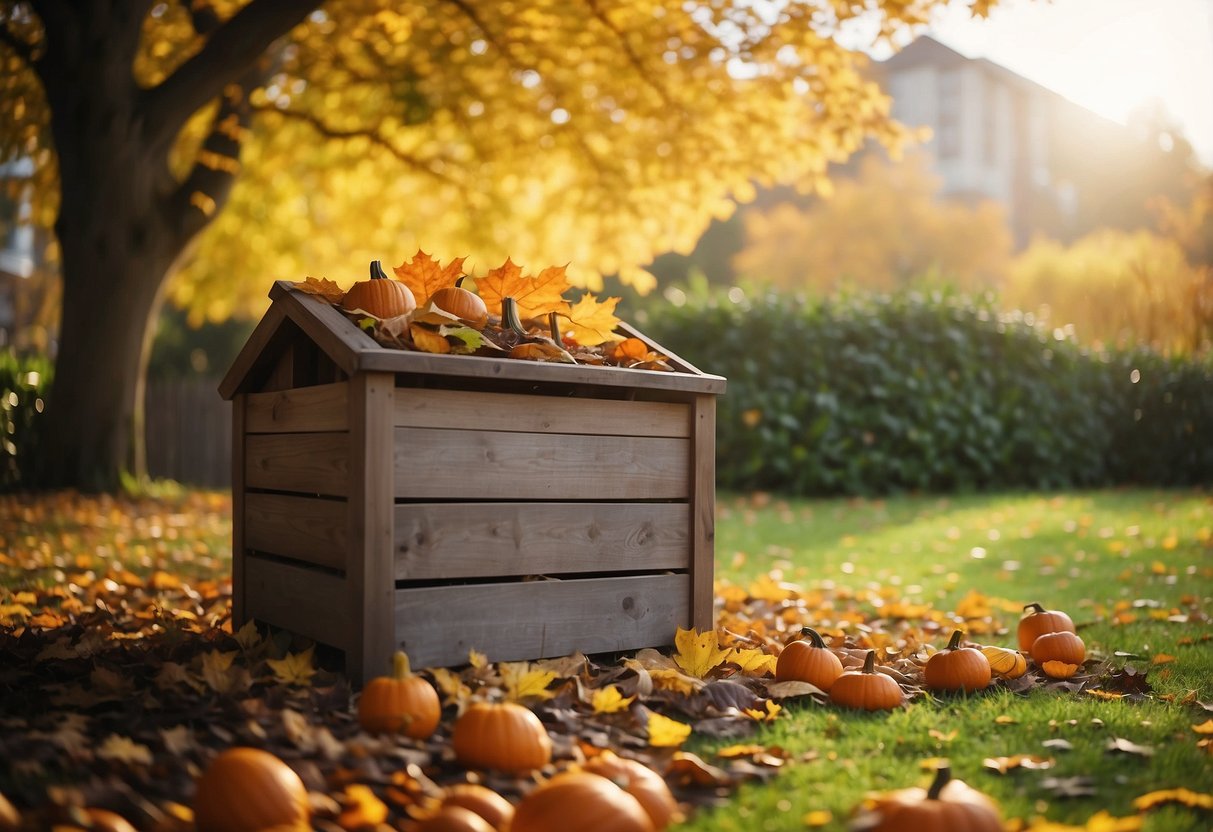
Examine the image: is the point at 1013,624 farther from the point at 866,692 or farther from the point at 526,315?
the point at 526,315

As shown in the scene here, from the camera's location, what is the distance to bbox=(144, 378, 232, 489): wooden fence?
41.4ft

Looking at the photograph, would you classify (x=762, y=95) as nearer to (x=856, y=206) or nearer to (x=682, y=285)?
(x=682, y=285)

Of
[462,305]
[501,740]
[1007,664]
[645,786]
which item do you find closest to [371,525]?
[501,740]

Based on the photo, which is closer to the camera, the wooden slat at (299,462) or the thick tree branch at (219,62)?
the wooden slat at (299,462)

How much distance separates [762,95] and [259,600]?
257 inches

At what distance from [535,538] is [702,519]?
661 mm

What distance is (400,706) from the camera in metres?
2.42

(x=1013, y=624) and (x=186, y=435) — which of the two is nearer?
(x=1013, y=624)

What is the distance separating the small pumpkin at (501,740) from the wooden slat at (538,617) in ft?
1.81

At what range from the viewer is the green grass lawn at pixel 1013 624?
2201 millimetres

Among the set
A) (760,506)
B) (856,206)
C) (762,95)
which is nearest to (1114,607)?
(760,506)

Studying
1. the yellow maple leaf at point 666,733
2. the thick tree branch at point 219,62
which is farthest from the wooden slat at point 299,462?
the thick tree branch at point 219,62

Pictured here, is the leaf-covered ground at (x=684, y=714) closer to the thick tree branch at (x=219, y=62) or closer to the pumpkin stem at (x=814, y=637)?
the pumpkin stem at (x=814, y=637)

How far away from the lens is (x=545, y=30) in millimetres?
8312
